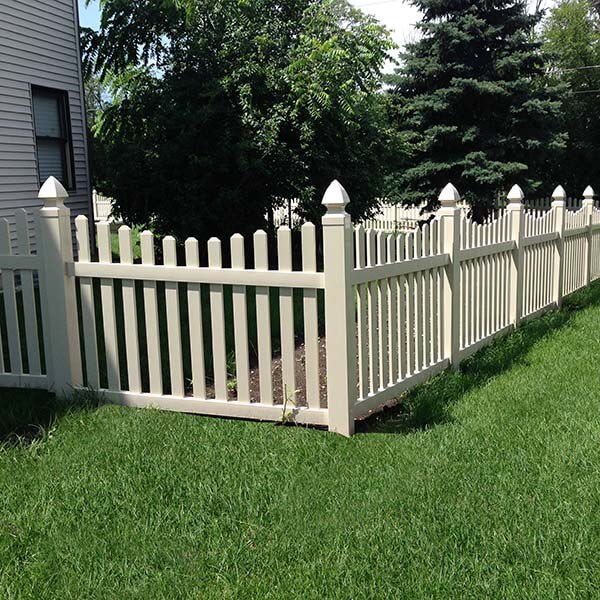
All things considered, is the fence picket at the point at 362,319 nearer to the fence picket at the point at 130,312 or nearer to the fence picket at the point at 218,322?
the fence picket at the point at 218,322

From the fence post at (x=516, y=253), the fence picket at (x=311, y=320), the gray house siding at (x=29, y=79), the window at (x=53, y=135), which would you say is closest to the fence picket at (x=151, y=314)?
the fence picket at (x=311, y=320)

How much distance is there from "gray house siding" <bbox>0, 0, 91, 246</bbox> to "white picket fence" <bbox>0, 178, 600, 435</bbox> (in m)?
5.94

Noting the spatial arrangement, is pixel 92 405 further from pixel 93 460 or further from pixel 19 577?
pixel 19 577

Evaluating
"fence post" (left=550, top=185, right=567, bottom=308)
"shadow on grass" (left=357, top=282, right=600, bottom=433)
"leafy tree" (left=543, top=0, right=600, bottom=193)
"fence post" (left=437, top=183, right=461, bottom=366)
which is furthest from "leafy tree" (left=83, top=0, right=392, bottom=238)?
"leafy tree" (left=543, top=0, right=600, bottom=193)

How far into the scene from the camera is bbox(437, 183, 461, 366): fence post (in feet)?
18.0

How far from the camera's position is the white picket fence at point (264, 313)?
4152 millimetres

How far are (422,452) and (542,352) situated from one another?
2664mm

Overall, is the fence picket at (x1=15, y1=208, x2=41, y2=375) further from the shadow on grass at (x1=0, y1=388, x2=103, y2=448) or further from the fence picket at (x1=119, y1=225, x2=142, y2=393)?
the fence picket at (x1=119, y1=225, x2=142, y2=393)

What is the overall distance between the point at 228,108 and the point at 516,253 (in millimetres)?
6654

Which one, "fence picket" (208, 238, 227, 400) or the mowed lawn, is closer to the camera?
the mowed lawn

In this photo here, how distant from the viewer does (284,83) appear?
12.0 m

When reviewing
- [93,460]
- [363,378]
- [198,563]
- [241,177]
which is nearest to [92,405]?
[93,460]

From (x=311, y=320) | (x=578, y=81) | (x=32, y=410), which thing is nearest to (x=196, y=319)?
(x=311, y=320)

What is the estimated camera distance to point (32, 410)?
453cm
